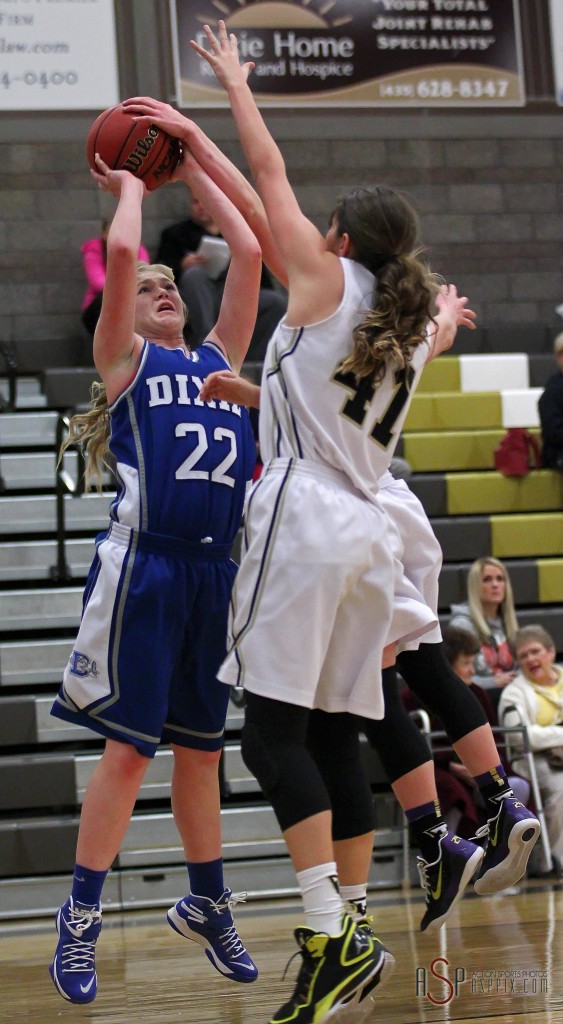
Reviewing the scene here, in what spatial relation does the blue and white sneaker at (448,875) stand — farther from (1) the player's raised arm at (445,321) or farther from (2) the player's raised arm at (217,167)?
(2) the player's raised arm at (217,167)

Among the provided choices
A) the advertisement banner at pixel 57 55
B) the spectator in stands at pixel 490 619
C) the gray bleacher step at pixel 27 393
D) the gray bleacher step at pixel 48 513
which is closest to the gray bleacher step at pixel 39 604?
the gray bleacher step at pixel 48 513

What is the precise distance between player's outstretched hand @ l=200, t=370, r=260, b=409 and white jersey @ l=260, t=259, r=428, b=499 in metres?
0.10

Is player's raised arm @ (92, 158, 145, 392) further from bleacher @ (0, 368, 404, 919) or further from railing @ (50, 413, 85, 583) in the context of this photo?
railing @ (50, 413, 85, 583)

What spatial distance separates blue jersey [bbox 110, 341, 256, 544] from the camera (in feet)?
10.5

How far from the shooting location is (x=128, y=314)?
321cm

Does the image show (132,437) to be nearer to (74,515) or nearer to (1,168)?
(74,515)

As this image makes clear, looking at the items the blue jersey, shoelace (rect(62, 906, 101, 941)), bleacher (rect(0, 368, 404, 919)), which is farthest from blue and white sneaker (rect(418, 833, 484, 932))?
bleacher (rect(0, 368, 404, 919))

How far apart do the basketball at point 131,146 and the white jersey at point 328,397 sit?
0.82m

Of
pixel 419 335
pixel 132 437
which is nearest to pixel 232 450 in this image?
pixel 132 437

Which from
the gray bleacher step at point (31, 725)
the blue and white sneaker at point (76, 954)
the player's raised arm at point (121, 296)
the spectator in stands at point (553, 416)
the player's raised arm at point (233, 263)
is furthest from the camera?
the spectator in stands at point (553, 416)

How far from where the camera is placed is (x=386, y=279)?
9.09 ft

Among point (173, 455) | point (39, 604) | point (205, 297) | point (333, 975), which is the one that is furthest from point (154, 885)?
point (205, 297)

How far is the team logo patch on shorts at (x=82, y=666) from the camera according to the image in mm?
3209

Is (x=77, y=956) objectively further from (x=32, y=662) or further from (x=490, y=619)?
(x=490, y=619)
